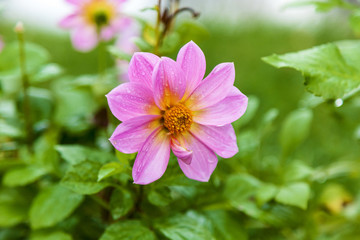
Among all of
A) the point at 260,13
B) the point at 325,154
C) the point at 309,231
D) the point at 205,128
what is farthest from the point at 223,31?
the point at 205,128

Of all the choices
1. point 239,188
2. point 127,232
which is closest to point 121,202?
point 127,232

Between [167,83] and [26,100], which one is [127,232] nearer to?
[167,83]

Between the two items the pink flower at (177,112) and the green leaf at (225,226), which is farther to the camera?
the green leaf at (225,226)

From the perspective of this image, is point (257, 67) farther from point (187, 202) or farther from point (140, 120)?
point (140, 120)

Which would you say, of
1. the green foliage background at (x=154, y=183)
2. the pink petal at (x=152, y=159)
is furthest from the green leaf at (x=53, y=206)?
the pink petal at (x=152, y=159)

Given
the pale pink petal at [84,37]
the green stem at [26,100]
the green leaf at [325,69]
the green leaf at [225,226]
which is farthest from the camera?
the pale pink petal at [84,37]

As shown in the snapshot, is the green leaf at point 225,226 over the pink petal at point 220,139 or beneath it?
beneath

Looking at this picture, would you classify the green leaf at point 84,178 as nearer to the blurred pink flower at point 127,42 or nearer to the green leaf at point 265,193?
the green leaf at point 265,193
